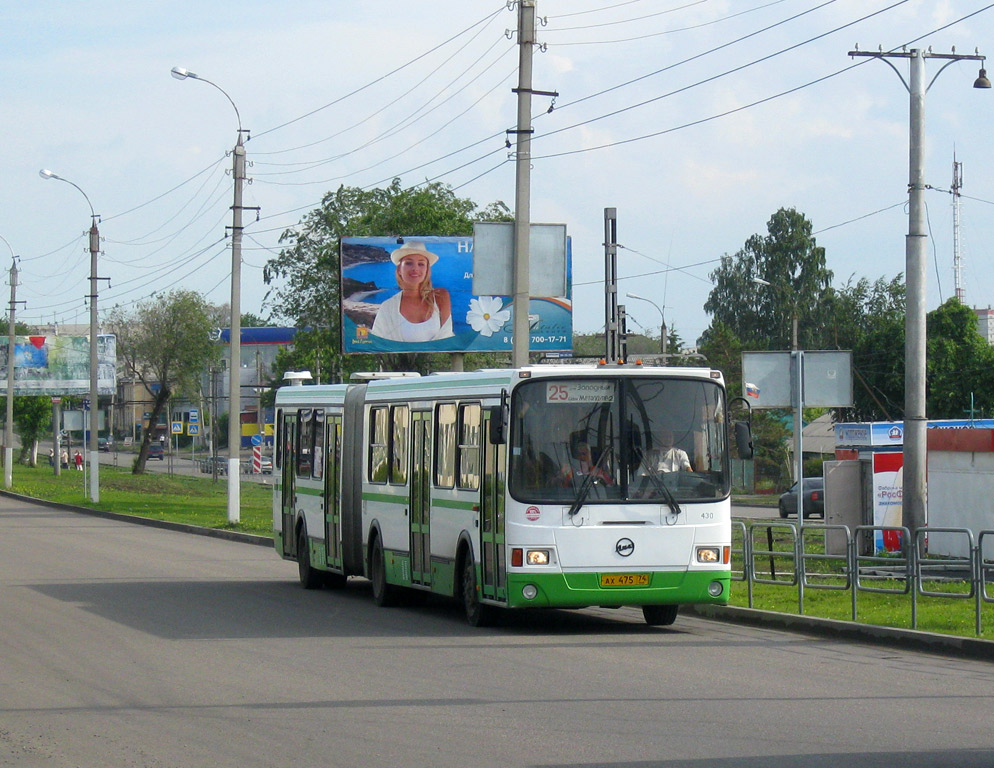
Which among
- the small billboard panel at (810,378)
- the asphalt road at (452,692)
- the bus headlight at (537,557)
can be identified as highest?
the small billboard panel at (810,378)

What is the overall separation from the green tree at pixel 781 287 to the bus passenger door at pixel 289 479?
66.9 metres

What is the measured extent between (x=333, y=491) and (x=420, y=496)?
3.15 m

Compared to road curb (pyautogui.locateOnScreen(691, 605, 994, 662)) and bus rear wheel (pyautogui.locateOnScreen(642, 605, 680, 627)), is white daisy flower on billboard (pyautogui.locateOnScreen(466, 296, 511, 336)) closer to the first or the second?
road curb (pyautogui.locateOnScreen(691, 605, 994, 662))

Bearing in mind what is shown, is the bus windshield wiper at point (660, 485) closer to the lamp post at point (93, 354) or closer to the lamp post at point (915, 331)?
the lamp post at point (915, 331)

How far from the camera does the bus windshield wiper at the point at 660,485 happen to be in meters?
14.3

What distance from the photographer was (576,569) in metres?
14.1

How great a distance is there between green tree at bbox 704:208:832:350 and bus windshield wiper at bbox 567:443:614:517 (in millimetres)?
73566

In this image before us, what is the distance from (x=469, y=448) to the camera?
15.6 meters

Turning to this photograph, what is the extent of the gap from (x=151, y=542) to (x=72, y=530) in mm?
5090

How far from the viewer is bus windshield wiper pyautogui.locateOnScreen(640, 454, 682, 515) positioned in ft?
46.9

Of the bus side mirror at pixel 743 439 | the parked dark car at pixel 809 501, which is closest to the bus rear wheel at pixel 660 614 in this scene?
the bus side mirror at pixel 743 439

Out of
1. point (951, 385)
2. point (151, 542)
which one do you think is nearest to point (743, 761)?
point (151, 542)

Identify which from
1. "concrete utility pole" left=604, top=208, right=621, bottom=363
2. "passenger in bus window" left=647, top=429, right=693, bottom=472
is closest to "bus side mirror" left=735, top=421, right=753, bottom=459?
"passenger in bus window" left=647, top=429, right=693, bottom=472

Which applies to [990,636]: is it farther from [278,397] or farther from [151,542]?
[151,542]
